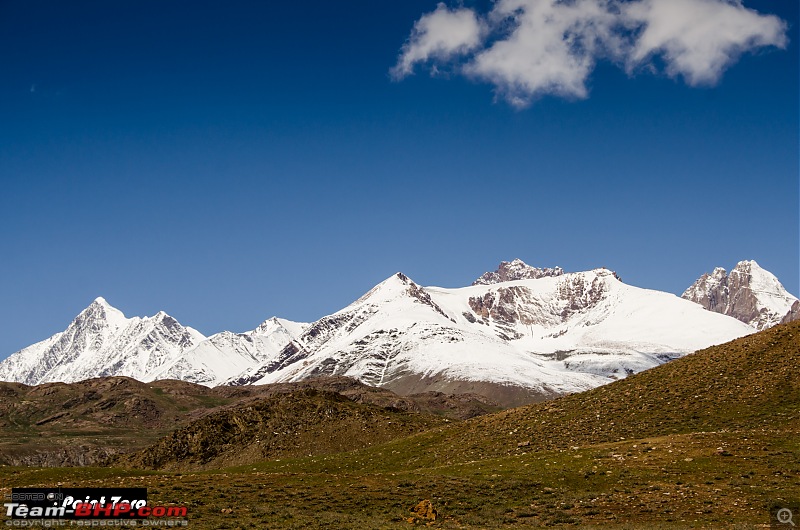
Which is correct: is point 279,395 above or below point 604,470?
above

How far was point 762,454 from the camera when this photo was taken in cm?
5503

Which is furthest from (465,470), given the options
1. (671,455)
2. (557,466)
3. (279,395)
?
(279,395)

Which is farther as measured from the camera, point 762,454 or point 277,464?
point 277,464

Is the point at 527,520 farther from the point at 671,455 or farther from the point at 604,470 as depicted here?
the point at 671,455

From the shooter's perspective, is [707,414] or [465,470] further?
[707,414]

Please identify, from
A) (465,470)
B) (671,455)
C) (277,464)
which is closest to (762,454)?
(671,455)

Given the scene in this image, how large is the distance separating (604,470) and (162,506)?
30364mm

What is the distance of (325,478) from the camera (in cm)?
6028

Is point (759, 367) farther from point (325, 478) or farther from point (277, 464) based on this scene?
point (277, 464)

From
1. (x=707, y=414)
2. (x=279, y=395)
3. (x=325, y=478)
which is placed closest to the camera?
(x=325, y=478)

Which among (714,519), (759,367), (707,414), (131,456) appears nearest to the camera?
(714,519)

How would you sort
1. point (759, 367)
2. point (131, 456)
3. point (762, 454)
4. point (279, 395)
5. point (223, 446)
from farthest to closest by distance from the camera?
1. point (279, 395)
2. point (131, 456)
3. point (223, 446)
4. point (759, 367)
5. point (762, 454)

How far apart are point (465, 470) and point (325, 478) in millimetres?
11114

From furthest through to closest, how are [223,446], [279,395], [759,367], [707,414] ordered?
[279,395], [223,446], [759,367], [707,414]
